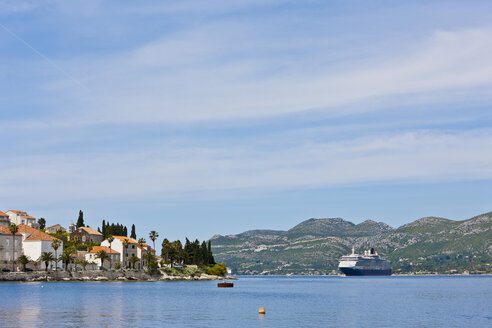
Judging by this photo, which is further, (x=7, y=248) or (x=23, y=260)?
(x=7, y=248)

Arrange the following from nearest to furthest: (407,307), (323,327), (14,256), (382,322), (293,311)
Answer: (323,327) → (382,322) → (293,311) → (407,307) → (14,256)

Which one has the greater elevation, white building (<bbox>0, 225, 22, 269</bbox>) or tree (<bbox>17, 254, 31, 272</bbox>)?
white building (<bbox>0, 225, 22, 269</bbox>)

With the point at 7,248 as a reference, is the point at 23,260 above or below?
below

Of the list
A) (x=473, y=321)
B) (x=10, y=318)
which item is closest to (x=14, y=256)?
(x=10, y=318)

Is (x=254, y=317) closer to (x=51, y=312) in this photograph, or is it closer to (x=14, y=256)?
(x=51, y=312)

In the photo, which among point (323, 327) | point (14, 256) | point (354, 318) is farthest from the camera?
point (14, 256)

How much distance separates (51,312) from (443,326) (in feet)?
171

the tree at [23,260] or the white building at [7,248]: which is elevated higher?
the white building at [7,248]

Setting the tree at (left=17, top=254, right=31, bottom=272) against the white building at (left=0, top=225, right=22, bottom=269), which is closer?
the tree at (left=17, top=254, right=31, bottom=272)

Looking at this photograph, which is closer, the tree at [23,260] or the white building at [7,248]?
the tree at [23,260]

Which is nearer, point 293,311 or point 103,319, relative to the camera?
point 103,319

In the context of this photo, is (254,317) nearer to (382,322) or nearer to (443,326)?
(382,322)

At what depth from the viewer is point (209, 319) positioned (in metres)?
77.6

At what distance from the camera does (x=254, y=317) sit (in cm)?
8081
